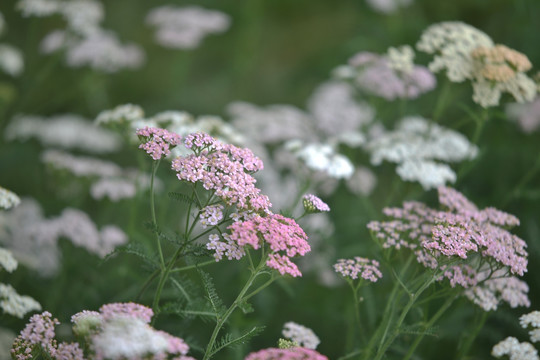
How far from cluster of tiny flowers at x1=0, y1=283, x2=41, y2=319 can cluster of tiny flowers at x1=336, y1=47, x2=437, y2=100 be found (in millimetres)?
2353

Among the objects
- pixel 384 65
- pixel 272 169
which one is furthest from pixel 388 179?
pixel 384 65

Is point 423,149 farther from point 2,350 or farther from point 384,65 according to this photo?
point 2,350

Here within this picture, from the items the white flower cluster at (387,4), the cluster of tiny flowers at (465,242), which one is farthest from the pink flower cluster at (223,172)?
the white flower cluster at (387,4)

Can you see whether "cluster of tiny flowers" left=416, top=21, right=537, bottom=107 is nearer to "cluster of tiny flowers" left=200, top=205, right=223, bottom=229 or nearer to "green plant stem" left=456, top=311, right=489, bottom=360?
"green plant stem" left=456, top=311, right=489, bottom=360

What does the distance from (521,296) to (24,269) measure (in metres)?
2.84

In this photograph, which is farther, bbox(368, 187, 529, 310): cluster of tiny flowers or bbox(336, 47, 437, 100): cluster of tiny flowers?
bbox(336, 47, 437, 100): cluster of tiny flowers

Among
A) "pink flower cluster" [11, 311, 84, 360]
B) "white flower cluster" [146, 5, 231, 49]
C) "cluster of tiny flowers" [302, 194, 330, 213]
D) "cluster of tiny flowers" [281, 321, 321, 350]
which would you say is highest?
"white flower cluster" [146, 5, 231, 49]

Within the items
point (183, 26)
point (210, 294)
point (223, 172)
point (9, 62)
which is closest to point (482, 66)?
point (223, 172)

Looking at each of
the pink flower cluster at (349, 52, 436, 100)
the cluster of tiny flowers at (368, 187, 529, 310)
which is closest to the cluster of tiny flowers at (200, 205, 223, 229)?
the cluster of tiny flowers at (368, 187, 529, 310)

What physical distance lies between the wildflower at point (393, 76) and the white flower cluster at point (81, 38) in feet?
6.66

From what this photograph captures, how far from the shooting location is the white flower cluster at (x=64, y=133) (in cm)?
469

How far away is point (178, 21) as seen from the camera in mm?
4750

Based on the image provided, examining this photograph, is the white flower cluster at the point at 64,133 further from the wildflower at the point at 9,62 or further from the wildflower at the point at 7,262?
the wildflower at the point at 7,262

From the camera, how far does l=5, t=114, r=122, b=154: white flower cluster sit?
469cm
